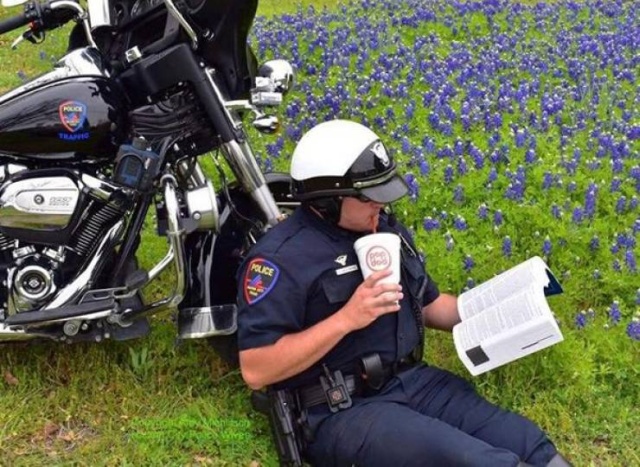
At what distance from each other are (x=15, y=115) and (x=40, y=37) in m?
0.41

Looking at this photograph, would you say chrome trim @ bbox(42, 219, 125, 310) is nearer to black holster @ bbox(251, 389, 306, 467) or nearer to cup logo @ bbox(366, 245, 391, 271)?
black holster @ bbox(251, 389, 306, 467)

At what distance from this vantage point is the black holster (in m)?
3.59

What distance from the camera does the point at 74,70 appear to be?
378cm

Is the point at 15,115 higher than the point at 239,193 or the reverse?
higher

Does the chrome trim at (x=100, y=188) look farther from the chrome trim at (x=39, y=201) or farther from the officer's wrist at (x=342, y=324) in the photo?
the officer's wrist at (x=342, y=324)

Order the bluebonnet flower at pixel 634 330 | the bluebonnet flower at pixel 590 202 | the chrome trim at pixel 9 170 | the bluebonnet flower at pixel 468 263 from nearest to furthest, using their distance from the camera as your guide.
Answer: the chrome trim at pixel 9 170, the bluebonnet flower at pixel 634 330, the bluebonnet flower at pixel 468 263, the bluebonnet flower at pixel 590 202

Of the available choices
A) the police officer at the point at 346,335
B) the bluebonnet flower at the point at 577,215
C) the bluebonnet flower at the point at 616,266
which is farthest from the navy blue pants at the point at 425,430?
the bluebonnet flower at the point at 577,215

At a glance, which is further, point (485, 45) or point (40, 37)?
point (485, 45)

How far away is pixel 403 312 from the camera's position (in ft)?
12.0

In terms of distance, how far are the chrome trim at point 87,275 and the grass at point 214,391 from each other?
0.69 m

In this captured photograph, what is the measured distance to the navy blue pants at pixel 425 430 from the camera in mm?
3252

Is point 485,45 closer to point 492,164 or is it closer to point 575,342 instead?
point 492,164

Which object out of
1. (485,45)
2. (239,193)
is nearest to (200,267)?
(239,193)

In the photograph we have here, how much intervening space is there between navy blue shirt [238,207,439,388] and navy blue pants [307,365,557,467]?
0.56ft
